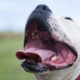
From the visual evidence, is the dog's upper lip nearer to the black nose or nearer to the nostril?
the nostril

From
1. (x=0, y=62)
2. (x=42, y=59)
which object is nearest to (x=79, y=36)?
(x=42, y=59)

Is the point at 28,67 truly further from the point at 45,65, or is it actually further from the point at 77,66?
the point at 77,66

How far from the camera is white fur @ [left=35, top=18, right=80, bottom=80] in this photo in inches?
193

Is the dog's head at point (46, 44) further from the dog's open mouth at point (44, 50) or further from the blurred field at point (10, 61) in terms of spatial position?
the blurred field at point (10, 61)

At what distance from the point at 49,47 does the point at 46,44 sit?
4cm

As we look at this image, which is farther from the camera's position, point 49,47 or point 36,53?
point 49,47

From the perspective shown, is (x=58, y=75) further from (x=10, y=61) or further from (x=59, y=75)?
(x=10, y=61)

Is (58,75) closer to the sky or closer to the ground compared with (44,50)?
closer to the ground

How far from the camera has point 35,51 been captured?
4.92 metres

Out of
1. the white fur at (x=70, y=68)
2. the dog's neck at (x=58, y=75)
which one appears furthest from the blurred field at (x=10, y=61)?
the dog's neck at (x=58, y=75)

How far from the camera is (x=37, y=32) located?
4.94 meters

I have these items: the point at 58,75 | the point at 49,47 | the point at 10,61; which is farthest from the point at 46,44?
the point at 10,61

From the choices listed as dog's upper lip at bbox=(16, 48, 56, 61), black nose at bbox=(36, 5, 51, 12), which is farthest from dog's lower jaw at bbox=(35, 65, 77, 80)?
black nose at bbox=(36, 5, 51, 12)

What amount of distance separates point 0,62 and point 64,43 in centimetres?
809
